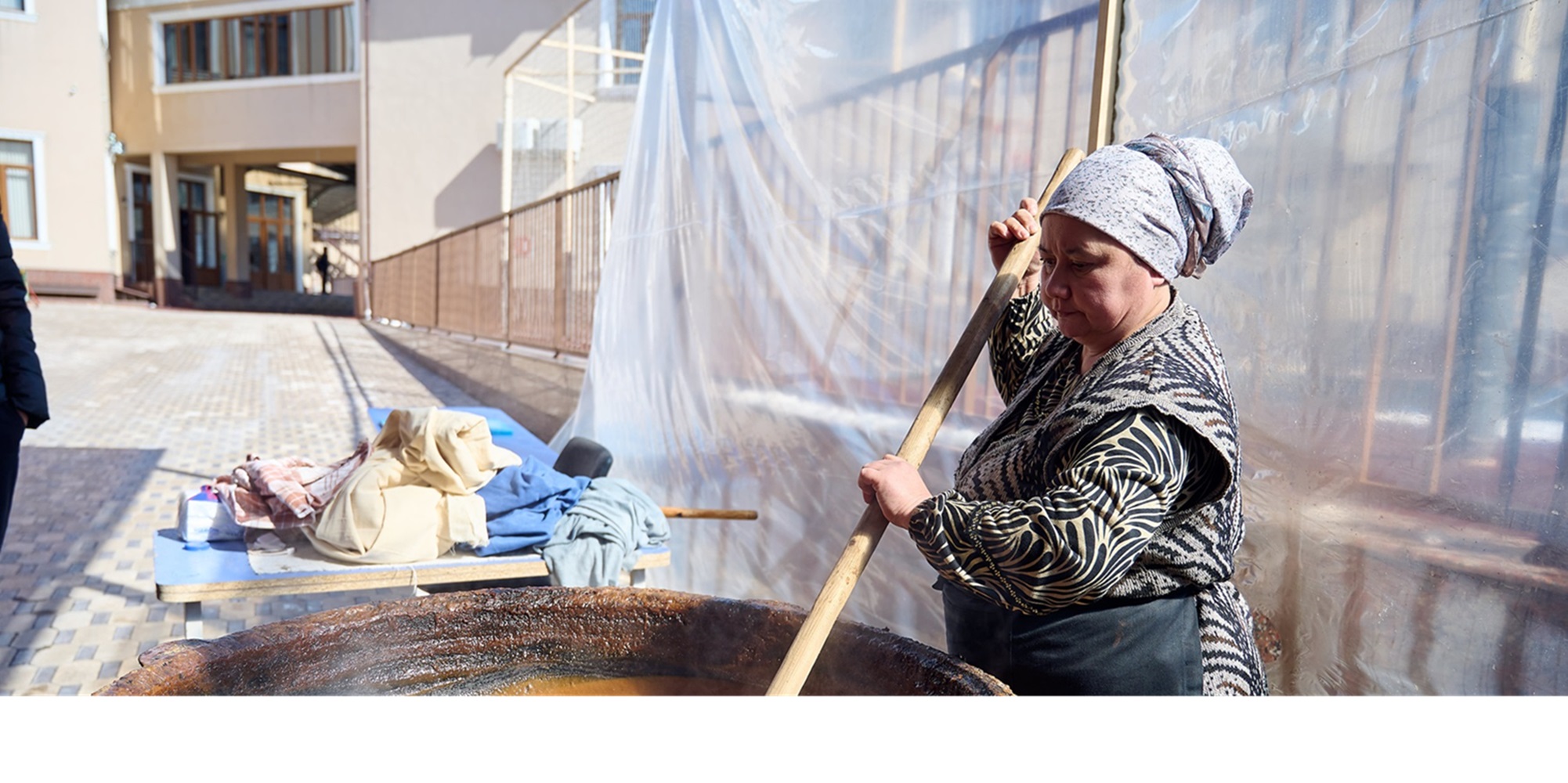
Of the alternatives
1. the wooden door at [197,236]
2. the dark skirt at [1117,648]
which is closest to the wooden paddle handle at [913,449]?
the dark skirt at [1117,648]

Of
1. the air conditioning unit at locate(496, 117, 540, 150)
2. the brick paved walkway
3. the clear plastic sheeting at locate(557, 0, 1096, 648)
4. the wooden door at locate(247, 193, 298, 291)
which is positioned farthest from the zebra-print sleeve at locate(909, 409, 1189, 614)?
the wooden door at locate(247, 193, 298, 291)

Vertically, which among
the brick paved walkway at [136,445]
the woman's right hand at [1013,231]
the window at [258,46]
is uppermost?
the window at [258,46]

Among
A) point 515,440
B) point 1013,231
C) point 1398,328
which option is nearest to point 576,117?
point 515,440

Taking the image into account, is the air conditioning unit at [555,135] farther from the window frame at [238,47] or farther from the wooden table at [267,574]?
the wooden table at [267,574]

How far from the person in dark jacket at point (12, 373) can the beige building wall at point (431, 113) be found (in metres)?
15.3

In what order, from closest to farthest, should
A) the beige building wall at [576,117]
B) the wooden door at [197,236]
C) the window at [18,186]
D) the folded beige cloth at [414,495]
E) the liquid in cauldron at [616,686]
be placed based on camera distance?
the liquid in cauldron at [616,686]
the folded beige cloth at [414,495]
the window at [18,186]
the beige building wall at [576,117]
the wooden door at [197,236]

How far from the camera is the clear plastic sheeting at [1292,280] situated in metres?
1.28

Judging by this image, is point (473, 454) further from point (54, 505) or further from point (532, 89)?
point (532, 89)

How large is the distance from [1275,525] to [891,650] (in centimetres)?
78

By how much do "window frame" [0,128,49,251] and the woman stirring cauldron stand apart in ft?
43.7

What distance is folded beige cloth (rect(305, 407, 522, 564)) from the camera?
101 inches

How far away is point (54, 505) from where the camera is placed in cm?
480

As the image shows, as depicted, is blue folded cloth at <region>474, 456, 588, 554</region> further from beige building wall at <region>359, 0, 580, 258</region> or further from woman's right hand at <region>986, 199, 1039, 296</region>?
beige building wall at <region>359, 0, 580, 258</region>
